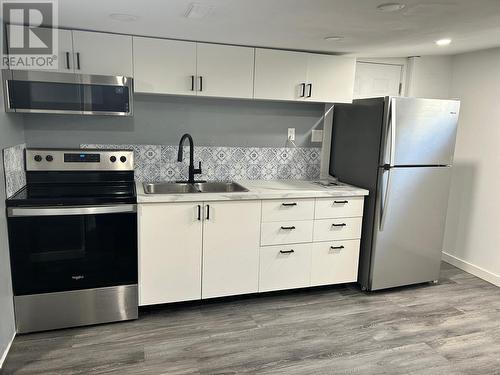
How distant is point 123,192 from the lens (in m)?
2.71

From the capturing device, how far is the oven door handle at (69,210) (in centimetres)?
238

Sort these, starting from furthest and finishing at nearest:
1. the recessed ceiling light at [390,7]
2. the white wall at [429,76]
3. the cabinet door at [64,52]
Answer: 1. the white wall at [429,76]
2. the cabinet door at [64,52]
3. the recessed ceiling light at [390,7]

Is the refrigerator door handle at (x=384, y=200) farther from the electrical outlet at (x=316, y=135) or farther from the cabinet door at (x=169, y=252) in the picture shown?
the cabinet door at (x=169, y=252)

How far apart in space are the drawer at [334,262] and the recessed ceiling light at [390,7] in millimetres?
1791

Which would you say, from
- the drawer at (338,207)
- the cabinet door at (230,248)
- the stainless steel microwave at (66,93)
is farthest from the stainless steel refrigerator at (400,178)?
the stainless steel microwave at (66,93)

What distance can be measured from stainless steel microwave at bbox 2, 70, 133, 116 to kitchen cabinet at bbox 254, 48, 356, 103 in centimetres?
104

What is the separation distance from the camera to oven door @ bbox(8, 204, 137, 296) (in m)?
2.43

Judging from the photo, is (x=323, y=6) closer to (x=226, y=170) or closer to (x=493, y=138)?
(x=226, y=170)

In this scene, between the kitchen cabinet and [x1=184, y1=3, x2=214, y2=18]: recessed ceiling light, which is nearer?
[x1=184, y1=3, x2=214, y2=18]: recessed ceiling light

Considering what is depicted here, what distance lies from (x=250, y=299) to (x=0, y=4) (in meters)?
2.56

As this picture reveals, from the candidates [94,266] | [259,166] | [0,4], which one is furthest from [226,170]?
[0,4]

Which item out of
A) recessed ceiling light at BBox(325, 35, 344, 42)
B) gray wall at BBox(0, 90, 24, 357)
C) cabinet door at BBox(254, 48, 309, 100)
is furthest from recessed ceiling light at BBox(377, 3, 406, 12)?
gray wall at BBox(0, 90, 24, 357)

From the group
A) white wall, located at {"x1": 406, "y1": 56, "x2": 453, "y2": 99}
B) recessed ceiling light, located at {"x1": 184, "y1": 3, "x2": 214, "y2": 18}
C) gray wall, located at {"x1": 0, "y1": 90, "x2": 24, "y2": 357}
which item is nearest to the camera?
recessed ceiling light, located at {"x1": 184, "y1": 3, "x2": 214, "y2": 18}

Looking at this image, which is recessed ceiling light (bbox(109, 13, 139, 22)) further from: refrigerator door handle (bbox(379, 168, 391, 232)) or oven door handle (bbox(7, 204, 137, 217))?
refrigerator door handle (bbox(379, 168, 391, 232))
